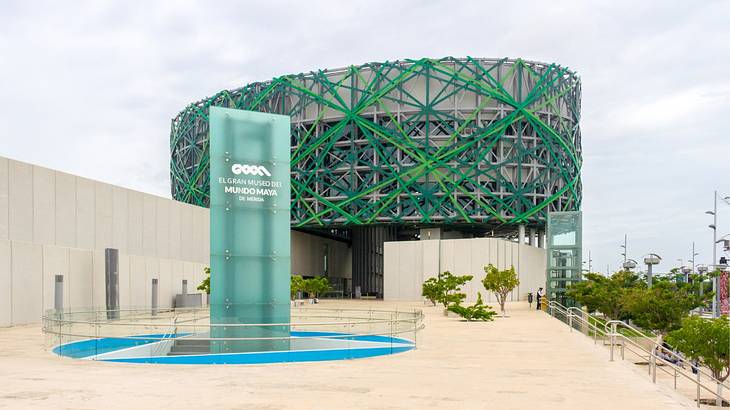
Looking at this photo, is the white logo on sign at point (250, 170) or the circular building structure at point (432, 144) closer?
the white logo on sign at point (250, 170)

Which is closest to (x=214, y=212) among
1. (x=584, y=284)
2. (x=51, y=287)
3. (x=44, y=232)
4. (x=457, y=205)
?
(x=51, y=287)

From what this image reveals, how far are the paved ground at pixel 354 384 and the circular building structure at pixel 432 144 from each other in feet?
161

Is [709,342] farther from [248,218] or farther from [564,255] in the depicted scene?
[564,255]

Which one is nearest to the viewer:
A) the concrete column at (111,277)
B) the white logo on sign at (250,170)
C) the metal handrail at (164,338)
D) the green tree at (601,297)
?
the metal handrail at (164,338)

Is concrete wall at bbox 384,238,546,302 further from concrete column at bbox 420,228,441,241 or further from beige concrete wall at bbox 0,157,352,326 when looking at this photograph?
beige concrete wall at bbox 0,157,352,326

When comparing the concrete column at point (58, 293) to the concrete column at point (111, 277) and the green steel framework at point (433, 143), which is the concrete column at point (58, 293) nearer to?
the concrete column at point (111, 277)

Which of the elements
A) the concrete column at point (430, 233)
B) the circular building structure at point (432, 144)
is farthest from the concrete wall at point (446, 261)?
the concrete column at point (430, 233)

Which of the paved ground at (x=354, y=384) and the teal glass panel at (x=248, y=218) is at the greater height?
the teal glass panel at (x=248, y=218)

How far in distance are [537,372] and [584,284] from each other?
30.7 m

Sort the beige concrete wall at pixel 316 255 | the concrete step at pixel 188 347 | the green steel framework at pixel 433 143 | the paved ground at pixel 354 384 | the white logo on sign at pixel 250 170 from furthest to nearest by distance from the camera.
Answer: the beige concrete wall at pixel 316 255, the green steel framework at pixel 433 143, the white logo on sign at pixel 250 170, the concrete step at pixel 188 347, the paved ground at pixel 354 384

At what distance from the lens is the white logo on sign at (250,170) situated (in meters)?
19.0

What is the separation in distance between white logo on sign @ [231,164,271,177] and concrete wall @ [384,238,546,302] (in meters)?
40.2

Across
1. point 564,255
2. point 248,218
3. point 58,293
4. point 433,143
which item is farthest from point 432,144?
point 248,218

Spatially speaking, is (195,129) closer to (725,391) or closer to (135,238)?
(135,238)
